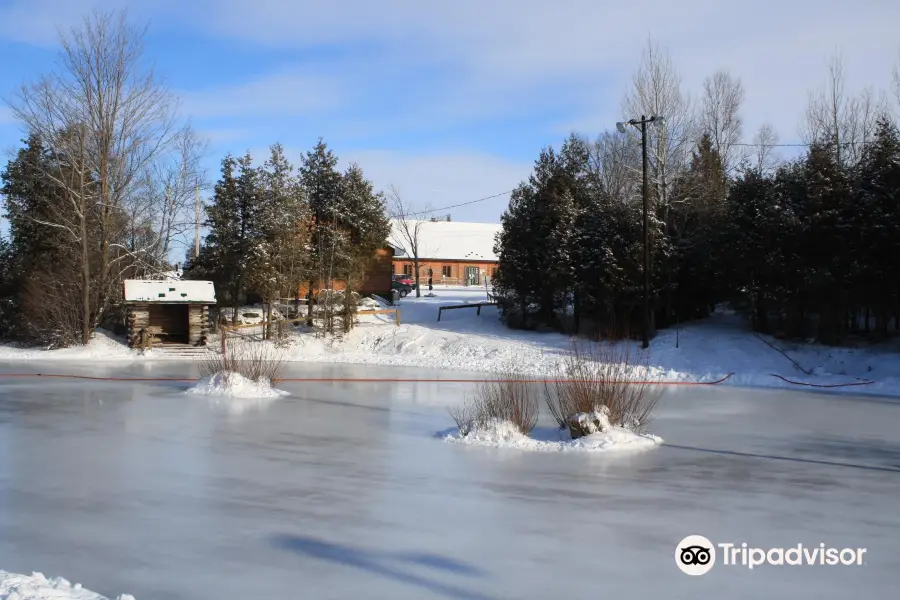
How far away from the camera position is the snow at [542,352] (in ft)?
73.0

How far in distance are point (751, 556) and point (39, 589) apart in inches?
214

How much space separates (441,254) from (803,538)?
58913 millimetres

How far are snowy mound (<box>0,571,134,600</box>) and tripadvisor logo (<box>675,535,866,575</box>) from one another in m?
4.30

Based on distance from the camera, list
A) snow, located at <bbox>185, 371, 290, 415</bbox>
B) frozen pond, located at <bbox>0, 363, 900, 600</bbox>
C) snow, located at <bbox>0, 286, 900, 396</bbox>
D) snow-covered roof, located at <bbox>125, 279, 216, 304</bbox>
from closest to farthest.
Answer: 1. frozen pond, located at <bbox>0, 363, 900, 600</bbox>
2. snow, located at <bbox>185, 371, 290, 415</bbox>
3. snow, located at <bbox>0, 286, 900, 396</bbox>
4. snow-covered roof, located at <bbox>125, 279, 216, 304</bbox>

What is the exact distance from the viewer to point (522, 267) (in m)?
30.7

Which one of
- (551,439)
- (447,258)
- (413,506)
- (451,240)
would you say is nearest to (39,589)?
(413,506)

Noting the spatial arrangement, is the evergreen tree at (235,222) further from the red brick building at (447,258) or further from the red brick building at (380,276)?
the red brick building at (447,258)

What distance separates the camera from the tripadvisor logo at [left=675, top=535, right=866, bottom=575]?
641cm

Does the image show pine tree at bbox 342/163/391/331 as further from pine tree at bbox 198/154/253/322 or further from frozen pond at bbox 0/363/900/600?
frozen pond at bbox 0/363/900/600

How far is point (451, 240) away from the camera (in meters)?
68.8

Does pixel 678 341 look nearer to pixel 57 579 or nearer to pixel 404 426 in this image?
pixel 404 426

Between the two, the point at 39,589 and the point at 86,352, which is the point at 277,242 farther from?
Result: the point at 39,589

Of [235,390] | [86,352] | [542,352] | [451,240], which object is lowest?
[235,390]

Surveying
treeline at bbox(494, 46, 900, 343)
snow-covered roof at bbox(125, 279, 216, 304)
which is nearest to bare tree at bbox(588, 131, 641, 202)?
treeline at bbox(494, 46, 900, 343)
